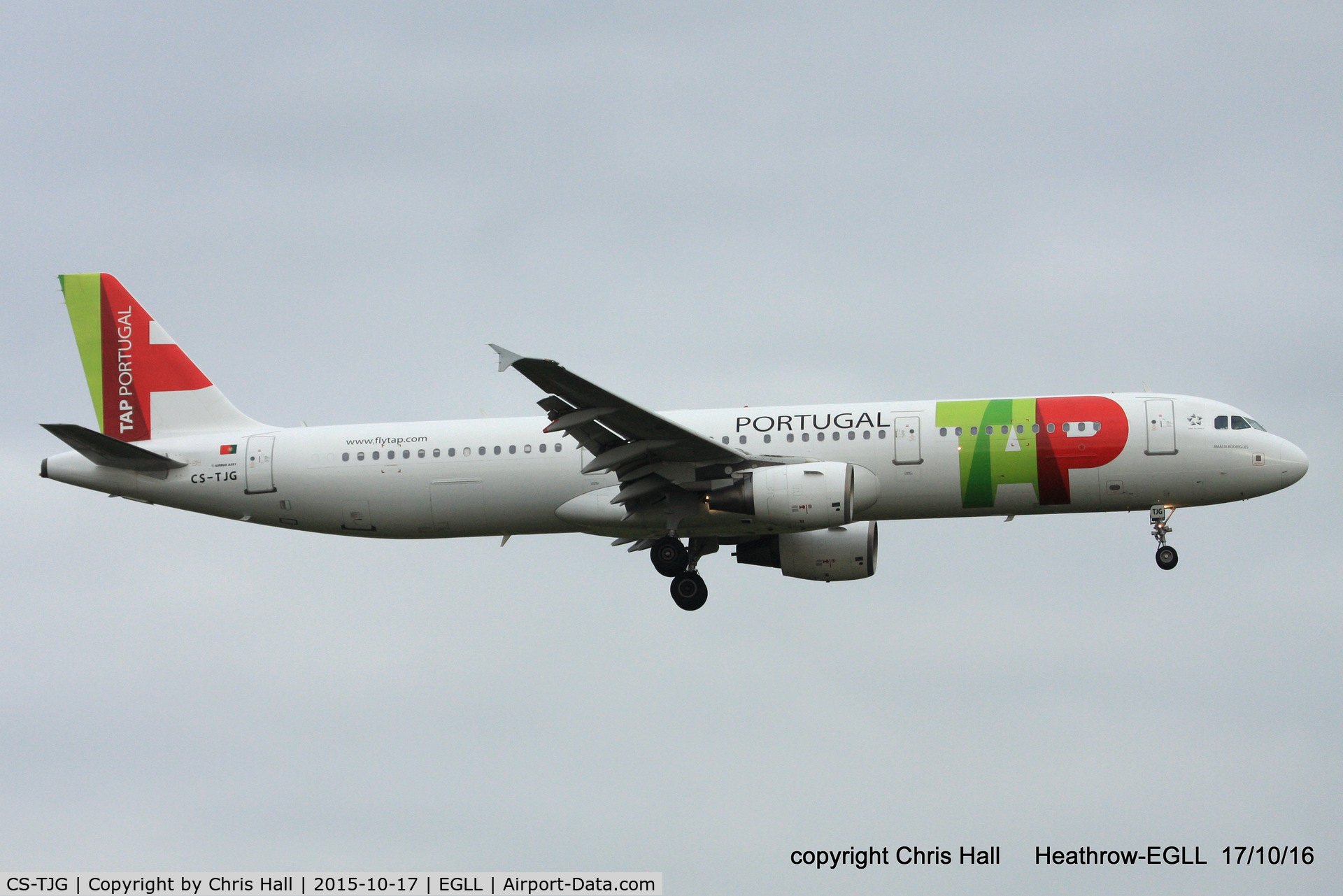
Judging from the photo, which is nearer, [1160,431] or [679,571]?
[1160,431]

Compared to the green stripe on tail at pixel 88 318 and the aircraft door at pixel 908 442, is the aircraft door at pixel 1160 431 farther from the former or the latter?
the green stripe on tail at pixel 88 318

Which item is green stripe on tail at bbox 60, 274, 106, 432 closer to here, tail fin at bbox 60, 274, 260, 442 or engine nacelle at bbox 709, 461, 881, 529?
tail fin at bbox 60, 274, 260, 442

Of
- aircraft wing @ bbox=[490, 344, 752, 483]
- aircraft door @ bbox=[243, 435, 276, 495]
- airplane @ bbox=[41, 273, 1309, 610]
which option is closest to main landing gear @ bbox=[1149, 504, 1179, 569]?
airplane @ bbox=[41, 273, 1309, 610]

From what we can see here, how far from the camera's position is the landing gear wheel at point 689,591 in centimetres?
3512

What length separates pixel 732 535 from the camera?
3559 centimetres

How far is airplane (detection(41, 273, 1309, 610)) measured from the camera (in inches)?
1280

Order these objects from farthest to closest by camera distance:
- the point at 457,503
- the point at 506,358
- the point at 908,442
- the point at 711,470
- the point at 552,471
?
the point at 457,503, the point at 552,471, the point at 908,442, the point at 711,470, the point at 506,358

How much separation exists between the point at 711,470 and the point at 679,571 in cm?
338

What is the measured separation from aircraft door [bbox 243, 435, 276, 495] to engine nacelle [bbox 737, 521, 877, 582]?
37.9ft

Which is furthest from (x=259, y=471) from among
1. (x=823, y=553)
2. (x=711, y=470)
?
(x=823, y=553)

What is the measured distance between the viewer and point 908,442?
33188 millimetres

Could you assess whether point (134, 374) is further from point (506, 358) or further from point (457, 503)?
point (506, 358)

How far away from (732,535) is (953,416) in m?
5.95

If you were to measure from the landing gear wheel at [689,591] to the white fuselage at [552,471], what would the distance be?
71.7 inches
